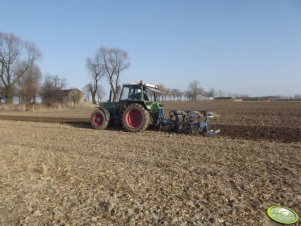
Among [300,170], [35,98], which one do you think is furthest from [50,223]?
[35,98]

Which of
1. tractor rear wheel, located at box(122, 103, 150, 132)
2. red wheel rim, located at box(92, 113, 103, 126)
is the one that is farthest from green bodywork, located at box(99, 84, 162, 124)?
red wheel rim, located at box(92, 113, 103, 126)

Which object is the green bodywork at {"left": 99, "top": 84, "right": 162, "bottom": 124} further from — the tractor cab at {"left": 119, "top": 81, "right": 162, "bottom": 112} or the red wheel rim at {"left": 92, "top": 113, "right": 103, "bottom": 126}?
the red wheel rim at {"left": 92, "top": 113, "right": 103, "bottom": 126}

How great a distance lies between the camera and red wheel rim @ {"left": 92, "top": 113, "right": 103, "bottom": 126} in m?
15.2

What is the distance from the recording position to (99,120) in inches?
601

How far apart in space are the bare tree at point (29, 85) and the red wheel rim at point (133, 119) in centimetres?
4250

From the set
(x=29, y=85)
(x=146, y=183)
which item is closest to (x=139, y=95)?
(x=146, y=183)

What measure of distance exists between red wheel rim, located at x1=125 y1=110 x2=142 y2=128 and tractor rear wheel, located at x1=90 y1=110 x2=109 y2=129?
4.55 ft

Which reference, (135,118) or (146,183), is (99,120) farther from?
(146,183)

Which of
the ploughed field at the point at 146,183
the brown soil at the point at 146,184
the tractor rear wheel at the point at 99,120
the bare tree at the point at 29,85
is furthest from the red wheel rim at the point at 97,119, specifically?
the bare tree at the point at 29,85

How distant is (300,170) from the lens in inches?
273

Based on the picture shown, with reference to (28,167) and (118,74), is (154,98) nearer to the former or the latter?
(28,167)

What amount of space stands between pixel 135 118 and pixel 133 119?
111 mm

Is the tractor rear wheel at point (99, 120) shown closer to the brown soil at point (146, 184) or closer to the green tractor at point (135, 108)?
the green tractor at point (135, 108)

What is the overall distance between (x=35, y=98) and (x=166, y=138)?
48884 millimetres
